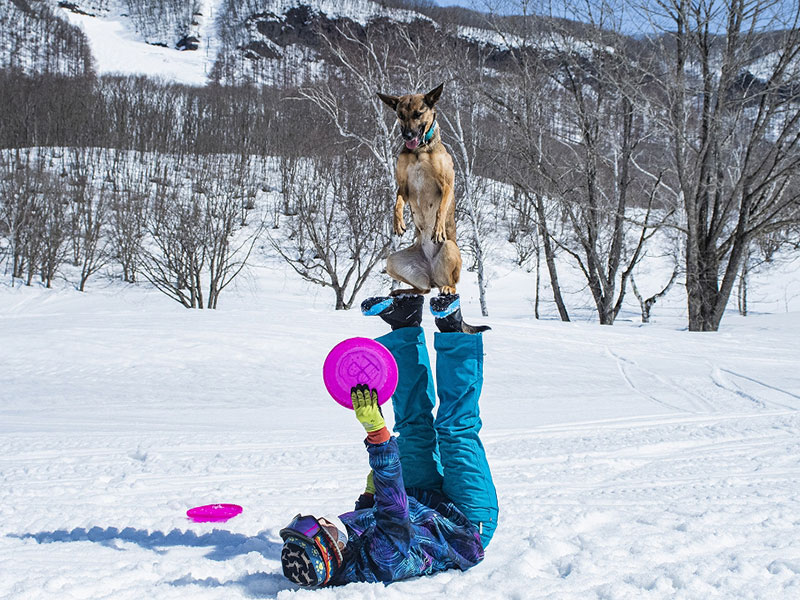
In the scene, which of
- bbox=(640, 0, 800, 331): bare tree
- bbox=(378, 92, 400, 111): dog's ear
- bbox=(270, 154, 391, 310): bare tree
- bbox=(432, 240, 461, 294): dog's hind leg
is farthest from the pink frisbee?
bbox=(270, 154, 391, 310): bare tree

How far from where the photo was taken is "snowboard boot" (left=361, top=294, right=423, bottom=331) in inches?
130

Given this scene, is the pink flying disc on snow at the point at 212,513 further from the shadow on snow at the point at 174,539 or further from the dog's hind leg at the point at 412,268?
the dog's hind leg at the point at 412,268

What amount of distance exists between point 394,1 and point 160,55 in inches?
2237

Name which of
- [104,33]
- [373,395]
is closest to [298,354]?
[373,395]

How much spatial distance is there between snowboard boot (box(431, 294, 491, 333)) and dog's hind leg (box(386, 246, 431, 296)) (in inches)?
5.1

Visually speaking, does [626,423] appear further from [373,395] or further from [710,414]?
[373,395]

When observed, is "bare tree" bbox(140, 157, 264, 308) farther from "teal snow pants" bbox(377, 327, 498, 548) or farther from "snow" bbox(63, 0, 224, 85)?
"snow" bbox(63, 0, 224, 85)

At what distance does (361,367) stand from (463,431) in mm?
918

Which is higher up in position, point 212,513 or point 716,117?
point 716,117

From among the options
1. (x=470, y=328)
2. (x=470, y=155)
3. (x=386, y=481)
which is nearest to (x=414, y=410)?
(x=470, y=328)

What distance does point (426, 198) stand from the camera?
321cm

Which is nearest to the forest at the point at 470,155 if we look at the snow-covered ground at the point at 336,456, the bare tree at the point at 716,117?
the bare tree at the point at 716,117

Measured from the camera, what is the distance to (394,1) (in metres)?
22.9

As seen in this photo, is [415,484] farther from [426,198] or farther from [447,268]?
[426,198]
